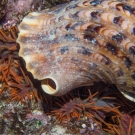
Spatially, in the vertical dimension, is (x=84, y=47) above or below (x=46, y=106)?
above

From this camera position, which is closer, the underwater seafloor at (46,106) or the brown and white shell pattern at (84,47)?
the brown and white shell pattern at (84,47)

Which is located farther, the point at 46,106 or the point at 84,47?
the point at 46,106

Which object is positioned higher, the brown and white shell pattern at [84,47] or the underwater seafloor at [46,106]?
the brown and white shell pattern at [84,47]

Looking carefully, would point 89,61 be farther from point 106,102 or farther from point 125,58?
point 106,102

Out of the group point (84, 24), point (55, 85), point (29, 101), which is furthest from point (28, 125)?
point (84, 24)
